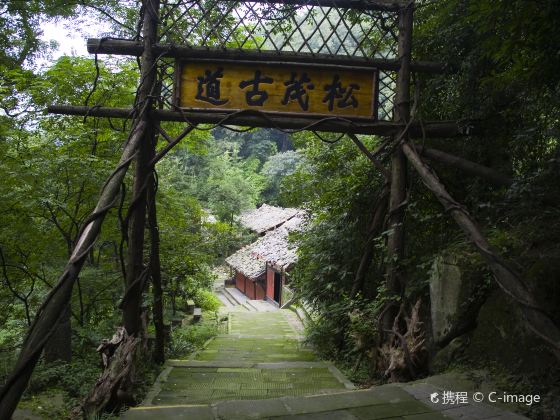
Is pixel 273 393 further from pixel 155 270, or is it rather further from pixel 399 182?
pixel 399 182

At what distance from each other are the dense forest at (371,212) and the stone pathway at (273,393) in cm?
42

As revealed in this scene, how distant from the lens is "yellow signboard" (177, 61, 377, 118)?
5188 millimetres

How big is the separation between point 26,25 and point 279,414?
10337mm

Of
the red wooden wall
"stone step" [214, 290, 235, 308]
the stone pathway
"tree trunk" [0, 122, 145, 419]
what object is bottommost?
"stone step" [214, 290, 235, 308]

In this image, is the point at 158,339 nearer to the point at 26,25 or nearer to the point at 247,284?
the point at 26,25

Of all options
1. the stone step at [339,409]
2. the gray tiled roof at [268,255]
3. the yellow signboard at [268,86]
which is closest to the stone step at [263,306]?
the gray tiled roof at [268,255]

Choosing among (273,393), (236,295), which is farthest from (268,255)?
(273,393)

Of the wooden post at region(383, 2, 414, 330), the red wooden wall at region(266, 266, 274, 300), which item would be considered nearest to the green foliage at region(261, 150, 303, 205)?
the red wooden wall at region(266, 266, 274, 300)

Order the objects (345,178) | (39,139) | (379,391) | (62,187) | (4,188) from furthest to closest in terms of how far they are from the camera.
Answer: (345,178)
(39,139)
(62,187)
(4,188)
(379,391)

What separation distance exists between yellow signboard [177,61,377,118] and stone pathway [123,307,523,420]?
3.16 m

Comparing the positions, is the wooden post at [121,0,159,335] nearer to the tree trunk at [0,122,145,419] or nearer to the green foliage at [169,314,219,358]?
the tree trunk at [0,122,145,419]

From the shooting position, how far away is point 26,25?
9898mm

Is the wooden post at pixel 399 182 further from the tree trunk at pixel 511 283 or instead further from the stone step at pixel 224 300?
the stone step at pixel 224 300

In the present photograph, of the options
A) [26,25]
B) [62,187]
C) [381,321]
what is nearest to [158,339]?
[62,187]
